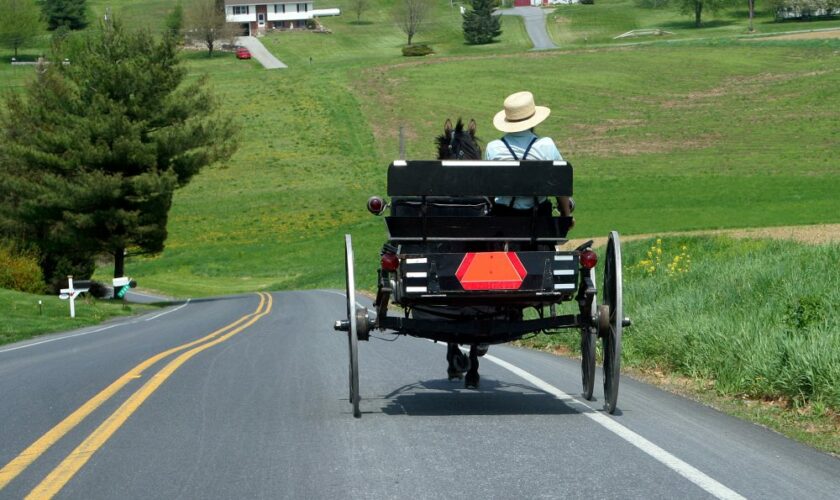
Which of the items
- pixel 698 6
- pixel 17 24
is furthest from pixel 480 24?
pixel 17 24

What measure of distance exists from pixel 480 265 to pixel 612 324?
3.62ft

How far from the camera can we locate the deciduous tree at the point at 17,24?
4818 inches

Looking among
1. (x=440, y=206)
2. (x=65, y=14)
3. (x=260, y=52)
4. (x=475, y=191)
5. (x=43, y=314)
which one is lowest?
(x=43, y=314)

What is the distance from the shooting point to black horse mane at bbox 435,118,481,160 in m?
9.55

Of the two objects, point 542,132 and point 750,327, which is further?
point 542,132

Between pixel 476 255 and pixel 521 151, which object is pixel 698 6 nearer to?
pixel 521 151

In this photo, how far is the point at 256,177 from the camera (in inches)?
2822

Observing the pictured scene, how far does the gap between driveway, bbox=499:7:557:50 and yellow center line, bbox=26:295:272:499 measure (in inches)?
4025

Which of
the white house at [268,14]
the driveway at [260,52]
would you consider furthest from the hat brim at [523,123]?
the white house at [268,14]

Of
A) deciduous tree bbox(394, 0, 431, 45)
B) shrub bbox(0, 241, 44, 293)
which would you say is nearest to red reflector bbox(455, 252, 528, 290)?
shrub bbox(0, 241, 44, 293)

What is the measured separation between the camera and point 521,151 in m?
A: 8.92

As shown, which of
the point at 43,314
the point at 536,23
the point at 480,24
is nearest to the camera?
the point at 43,314

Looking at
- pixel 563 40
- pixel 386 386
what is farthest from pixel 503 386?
pixel 563 40

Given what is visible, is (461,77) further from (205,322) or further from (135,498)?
(135,498)
